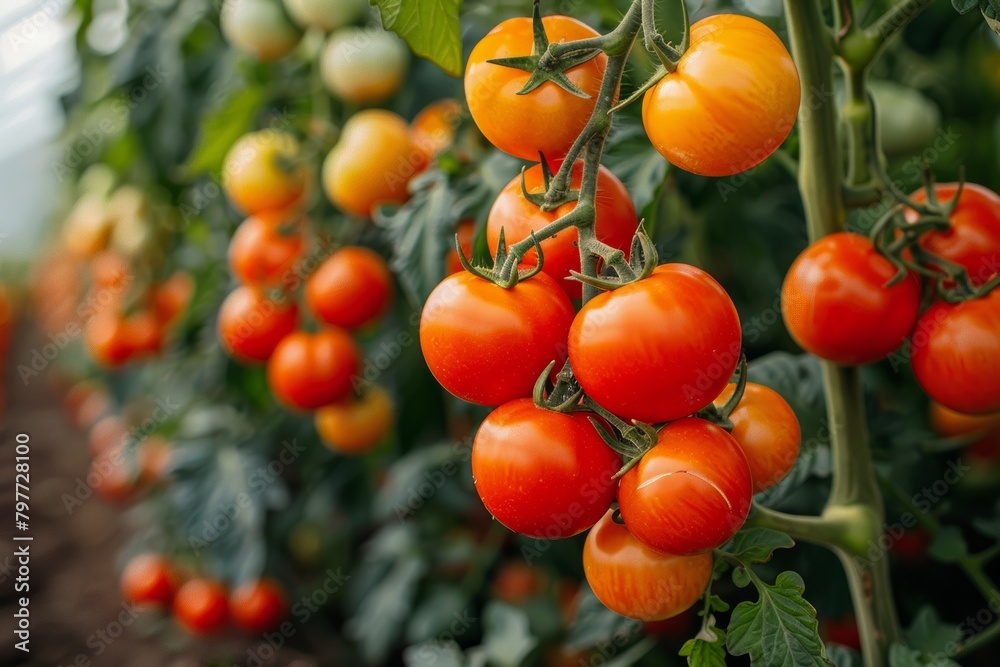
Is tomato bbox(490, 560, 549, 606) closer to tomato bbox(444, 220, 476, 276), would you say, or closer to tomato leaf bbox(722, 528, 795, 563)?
tomato bbox(444, 220, 476, 276)

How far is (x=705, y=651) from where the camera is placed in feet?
1.69

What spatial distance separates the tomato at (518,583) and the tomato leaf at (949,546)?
0.77m

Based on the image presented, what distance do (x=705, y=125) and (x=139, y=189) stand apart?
1.47 metres

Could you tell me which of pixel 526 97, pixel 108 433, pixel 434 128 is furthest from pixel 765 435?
pixel 108 433

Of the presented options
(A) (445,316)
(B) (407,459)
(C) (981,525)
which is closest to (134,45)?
(B) (407,459)

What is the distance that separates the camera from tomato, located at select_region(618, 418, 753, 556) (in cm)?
43

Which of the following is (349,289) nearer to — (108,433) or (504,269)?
(504,269)

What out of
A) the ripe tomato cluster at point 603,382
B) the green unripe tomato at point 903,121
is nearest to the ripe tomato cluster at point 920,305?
the ripe tomato cluster at point 603,382

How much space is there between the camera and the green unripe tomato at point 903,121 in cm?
103

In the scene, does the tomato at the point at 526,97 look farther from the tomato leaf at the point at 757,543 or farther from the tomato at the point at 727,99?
the tomato leaf at the point at 757,543

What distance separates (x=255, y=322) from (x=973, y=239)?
0.91 m

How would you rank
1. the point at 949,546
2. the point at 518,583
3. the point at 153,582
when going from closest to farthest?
the point at 949,546
the point at 518,583
the point at 153,582

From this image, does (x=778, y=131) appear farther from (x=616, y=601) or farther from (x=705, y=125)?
(x=616, y=601)

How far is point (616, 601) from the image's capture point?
0.51 metres
